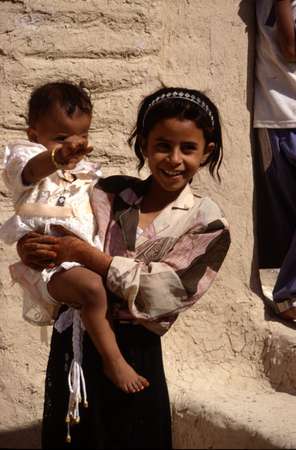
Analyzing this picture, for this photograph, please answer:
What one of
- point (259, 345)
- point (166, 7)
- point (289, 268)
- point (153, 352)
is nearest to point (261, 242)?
point (289, 268)

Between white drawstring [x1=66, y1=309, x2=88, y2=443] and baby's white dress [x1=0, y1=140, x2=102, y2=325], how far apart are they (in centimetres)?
11

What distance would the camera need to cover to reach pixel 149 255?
2795 millimetres

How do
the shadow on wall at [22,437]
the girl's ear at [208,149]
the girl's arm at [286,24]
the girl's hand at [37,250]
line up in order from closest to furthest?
the girl's hand at [37,250], the girl's ear at [208,149], the shadow on wall at [22,437], the girl's arm at [286,24]

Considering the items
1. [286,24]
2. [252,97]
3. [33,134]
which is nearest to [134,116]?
[252,97]

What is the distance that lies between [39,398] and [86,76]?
4.27 ft

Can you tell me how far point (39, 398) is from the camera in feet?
12.8

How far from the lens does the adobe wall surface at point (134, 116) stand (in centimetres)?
390

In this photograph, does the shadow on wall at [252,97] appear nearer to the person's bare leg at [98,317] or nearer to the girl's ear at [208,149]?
the girl's ear at [208,149]

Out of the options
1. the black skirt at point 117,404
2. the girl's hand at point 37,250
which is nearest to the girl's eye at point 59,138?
the girl's hand at point 37,250

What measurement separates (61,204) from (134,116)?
4.38 ft

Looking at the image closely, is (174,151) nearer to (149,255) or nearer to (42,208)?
(149,255)

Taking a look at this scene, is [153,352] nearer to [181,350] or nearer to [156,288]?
[156,288]

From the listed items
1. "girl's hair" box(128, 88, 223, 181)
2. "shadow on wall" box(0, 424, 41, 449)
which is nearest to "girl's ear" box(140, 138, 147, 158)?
"girl's hair" box(128, 88, 223, 181)

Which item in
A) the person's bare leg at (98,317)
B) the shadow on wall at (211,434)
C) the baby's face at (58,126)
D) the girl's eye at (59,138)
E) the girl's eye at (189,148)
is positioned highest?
the baby's face at (58,126)
